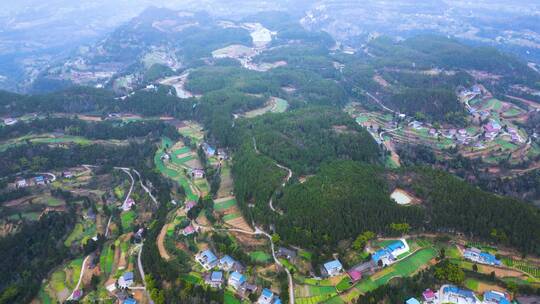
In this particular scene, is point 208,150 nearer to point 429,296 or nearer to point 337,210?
point 337,210

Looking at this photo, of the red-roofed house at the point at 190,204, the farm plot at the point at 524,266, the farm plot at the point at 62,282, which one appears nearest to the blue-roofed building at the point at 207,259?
the red-roofed house at the point at 190,204

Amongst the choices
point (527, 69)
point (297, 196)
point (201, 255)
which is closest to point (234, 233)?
point (201, 255)

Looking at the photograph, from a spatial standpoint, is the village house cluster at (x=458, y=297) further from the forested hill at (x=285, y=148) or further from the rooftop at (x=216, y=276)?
the forested hill at (x=285, y=148)

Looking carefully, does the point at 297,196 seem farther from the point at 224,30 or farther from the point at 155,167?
the point at 224,30

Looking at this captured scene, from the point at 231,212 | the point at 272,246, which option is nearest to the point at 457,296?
the point at 272,246

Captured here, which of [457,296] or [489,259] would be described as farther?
[489,259]

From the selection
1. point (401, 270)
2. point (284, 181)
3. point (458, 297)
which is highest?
point (458, 297)
